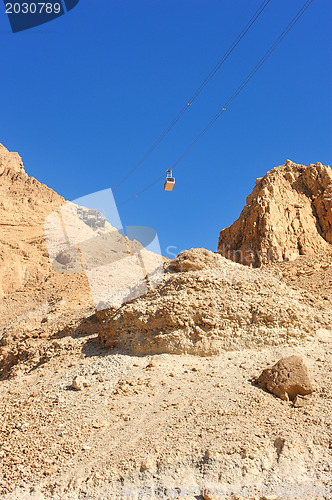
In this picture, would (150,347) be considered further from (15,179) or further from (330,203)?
(15,179)

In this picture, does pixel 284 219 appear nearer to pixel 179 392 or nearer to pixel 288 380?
pixel 288 380

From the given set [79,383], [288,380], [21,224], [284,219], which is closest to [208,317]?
[288,380]

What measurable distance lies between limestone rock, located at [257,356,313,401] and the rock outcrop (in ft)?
5.66

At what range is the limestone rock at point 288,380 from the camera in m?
5.88

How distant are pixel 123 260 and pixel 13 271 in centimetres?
637

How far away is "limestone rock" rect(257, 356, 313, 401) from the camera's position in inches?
231

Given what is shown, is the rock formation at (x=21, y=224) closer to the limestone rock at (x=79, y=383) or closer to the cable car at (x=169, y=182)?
the cable car at (x=169, y=182)

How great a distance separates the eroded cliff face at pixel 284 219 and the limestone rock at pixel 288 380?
12.1 metres

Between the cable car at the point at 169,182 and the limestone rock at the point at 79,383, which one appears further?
the cable car at the point at 169,182

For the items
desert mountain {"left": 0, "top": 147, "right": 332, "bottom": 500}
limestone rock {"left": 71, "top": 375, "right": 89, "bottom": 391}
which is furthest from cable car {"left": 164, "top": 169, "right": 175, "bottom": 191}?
limestone rock {"left": 71, "top": 375, "right": 89, "bottom": 391}

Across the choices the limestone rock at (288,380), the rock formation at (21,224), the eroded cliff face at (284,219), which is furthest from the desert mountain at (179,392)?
the rock formation at (21,224)

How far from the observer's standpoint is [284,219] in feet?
63.9

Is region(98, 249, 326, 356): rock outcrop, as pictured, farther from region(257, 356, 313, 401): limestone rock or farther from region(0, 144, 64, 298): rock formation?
region(0, 144, 64, 298): rock formation

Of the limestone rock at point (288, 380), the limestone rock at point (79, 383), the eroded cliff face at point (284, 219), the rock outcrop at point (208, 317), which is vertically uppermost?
the eroded cliff face at point (284, 219)
